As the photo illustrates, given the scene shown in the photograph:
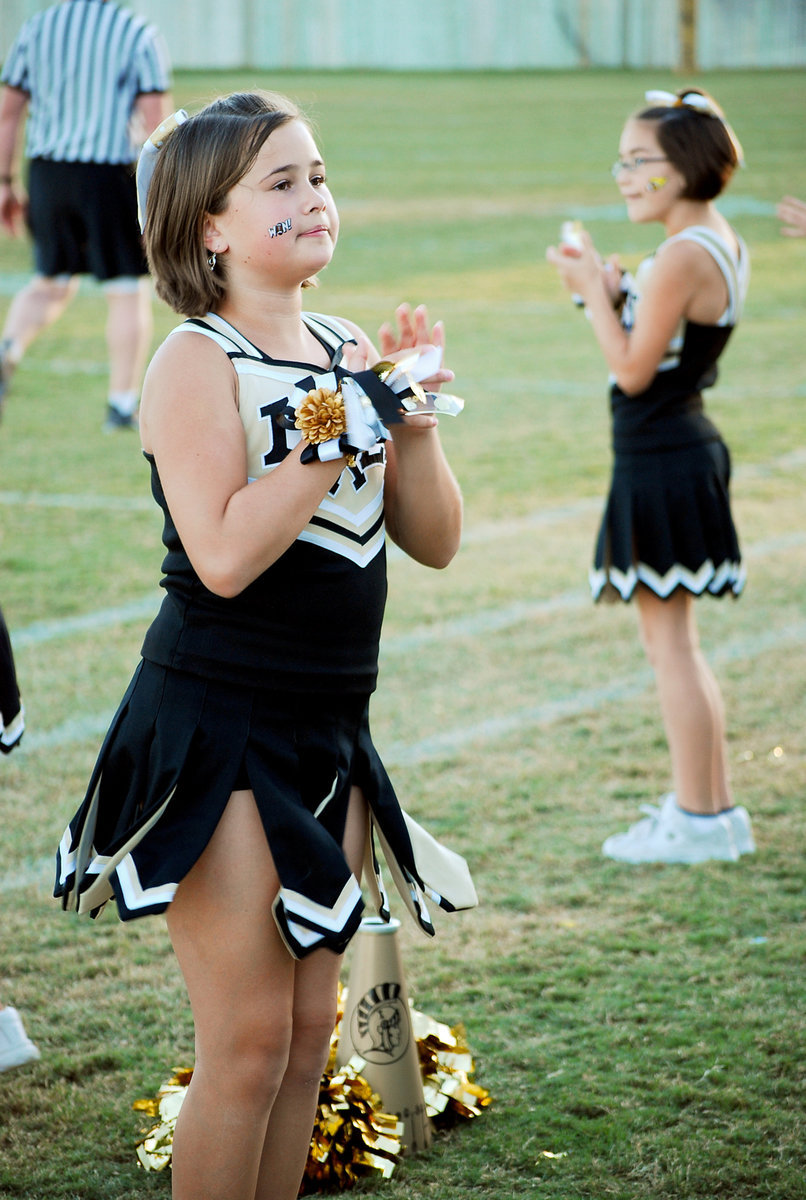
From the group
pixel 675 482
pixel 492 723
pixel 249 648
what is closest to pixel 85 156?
pixel 492 723

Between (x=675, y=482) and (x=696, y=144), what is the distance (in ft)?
2.63

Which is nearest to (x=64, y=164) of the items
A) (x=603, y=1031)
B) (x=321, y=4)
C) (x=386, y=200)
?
(x=603, y=1031)

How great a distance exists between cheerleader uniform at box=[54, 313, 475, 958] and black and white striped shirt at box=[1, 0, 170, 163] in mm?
6115

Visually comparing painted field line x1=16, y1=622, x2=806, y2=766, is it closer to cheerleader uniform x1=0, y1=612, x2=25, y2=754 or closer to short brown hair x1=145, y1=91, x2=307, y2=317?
cheerleader uniform x1=0, y1=612, x2=25, y2=754

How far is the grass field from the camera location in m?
2.49

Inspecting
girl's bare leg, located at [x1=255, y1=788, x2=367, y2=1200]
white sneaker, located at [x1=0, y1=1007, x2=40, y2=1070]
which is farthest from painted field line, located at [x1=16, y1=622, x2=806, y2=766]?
girl's bare leg, located at [x1=255, y1=788, x2=367, y2=1200]

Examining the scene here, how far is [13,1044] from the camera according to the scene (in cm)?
268

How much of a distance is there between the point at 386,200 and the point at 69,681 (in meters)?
14.9

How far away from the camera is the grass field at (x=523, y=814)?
2.49 metres

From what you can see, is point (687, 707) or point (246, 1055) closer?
point (246, 1055)

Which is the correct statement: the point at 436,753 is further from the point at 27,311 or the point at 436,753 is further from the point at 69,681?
the point at 27,311

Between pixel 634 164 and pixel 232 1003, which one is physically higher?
pixel 634 164

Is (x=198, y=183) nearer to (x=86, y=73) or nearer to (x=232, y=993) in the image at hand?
(x=232, y=993)

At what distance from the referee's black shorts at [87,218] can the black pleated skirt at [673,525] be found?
15.2 feet
